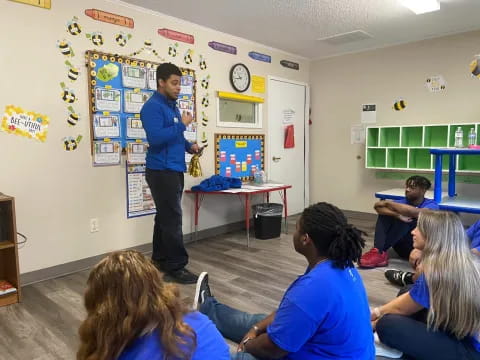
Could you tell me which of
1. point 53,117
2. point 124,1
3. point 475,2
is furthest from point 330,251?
point 475,2

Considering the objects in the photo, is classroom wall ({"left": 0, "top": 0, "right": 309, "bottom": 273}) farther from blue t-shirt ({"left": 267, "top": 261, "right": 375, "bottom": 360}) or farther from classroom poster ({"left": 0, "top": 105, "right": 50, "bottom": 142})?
blue t-shirt ({"left": 267, "top": 261, "right": 375, "bottom": 360})

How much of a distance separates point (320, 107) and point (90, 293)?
210 inches

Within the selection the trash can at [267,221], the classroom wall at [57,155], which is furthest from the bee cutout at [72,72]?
the trash can at [267,221]

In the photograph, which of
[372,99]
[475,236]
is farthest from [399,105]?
[475,236]

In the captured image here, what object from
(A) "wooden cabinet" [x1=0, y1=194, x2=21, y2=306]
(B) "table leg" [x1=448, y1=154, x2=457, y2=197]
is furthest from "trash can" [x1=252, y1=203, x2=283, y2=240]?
(A) "wooden cabinet" [x1=0, y1=194, x2=21, y2=306]

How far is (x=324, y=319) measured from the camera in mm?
1152

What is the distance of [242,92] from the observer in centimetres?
470

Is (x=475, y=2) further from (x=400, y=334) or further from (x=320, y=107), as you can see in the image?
(x=400, y=334)

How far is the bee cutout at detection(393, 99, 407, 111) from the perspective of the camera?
195 inches

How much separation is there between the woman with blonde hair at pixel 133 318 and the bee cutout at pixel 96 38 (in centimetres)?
287

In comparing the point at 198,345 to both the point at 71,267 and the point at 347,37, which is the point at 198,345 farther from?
the point at 347,37

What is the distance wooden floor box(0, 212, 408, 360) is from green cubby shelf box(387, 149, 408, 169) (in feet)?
4.63

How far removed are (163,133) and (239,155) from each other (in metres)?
1.93

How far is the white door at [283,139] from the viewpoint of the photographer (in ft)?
17.1
